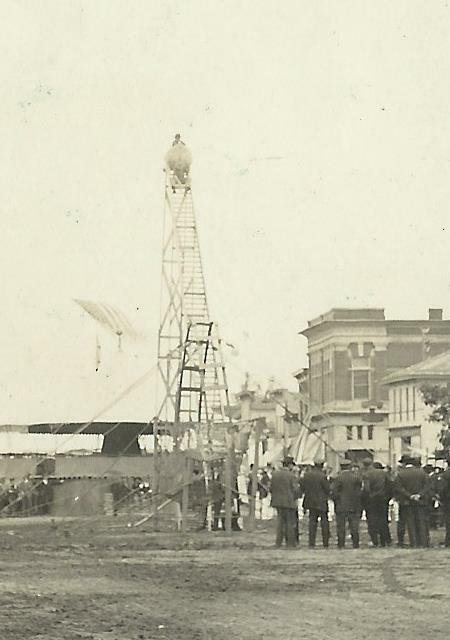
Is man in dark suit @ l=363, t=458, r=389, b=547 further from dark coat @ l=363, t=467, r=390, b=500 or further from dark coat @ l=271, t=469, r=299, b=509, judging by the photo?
dark coat @ l=271, t=469, r=299, b=509

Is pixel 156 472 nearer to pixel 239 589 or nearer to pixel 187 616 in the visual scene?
pixel 239 589

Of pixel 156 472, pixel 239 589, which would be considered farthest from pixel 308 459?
pixel 239 589

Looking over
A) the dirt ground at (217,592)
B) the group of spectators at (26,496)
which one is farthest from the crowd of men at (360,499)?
the group of spectators at (26,496)

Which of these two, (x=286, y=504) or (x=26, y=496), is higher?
(x=26, y=496)

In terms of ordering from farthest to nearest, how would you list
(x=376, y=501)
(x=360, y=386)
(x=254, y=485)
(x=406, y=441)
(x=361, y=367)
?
(x=361, y=367) → (x=360, y=386) → (x=406, y=441) → (x=254, y=485) → (x=376, y=501)

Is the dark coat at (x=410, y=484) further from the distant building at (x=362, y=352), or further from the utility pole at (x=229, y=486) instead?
the distant building at (x=362, y=352)

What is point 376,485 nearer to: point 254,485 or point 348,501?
point 348,501

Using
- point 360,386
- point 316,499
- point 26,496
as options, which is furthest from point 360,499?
point 360,386
